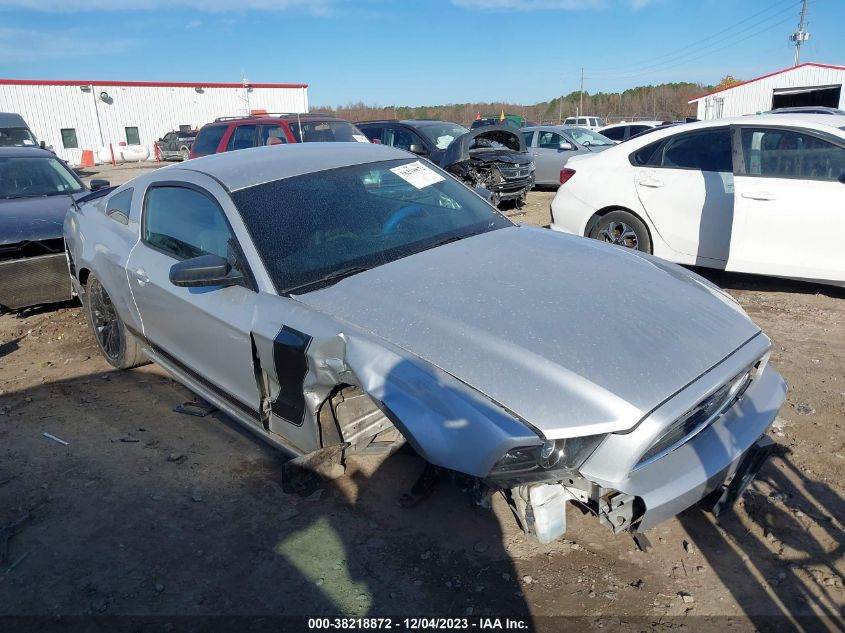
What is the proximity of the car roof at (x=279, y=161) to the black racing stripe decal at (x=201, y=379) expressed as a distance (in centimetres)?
109

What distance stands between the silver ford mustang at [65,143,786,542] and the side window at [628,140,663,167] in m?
2.98

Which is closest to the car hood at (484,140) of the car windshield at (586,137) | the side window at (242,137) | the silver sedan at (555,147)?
the silver sedan at (555,147)

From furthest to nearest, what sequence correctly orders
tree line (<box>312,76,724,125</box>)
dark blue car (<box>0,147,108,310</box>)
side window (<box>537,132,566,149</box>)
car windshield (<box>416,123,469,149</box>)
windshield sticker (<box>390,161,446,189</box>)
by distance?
tree line (<box>312,76,724,125</box>) → side window (<box>537,132,566,149</box>) → car windshield (<box>416,123,469,149</box>) → dark blue car (<box>0,147,108,310</box>) → windshield sticker (<box>390,161,446,189</box>)

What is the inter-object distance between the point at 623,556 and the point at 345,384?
1385 millimetres

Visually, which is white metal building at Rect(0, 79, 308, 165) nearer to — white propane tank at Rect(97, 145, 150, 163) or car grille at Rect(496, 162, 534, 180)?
white propane tank at Rect(97, 145, 150, 163)

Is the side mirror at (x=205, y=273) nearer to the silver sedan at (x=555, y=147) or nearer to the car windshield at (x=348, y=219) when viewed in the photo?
the car windshield at (x=348, y=219)

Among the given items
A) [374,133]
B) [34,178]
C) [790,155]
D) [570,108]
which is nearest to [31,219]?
[34,178]

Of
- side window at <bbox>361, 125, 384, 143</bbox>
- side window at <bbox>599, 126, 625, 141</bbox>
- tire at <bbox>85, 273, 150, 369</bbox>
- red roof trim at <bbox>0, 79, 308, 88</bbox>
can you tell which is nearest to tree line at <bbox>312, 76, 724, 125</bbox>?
red roof trim at <bbox>0, 79, 308, 88</bbox>

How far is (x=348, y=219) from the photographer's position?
11.0ft

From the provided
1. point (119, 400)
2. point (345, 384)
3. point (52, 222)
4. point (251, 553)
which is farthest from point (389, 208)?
point (52, 222)

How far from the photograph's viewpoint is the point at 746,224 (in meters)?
5.59

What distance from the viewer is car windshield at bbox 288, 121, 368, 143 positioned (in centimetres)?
1055

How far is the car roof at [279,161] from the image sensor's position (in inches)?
137

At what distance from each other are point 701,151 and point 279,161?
13.8ft
